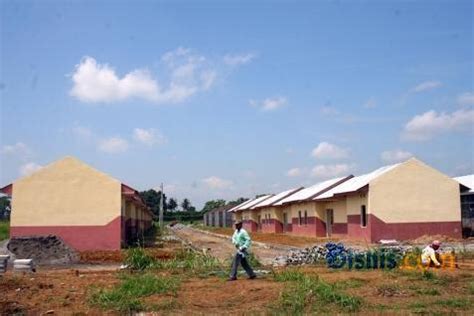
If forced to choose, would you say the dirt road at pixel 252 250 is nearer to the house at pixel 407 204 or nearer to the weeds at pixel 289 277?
the house at pixel 407 204

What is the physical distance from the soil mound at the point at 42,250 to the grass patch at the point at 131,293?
12.2 m

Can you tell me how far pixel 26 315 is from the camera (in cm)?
1041

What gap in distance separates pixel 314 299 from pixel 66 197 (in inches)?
815

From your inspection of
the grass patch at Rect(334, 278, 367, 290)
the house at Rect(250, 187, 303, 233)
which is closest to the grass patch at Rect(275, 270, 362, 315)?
the grass patch at Rect(334, 278, 367, 290)

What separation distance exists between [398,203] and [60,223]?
17837mm

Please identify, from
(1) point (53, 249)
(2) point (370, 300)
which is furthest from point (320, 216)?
(2) point (370, 300)

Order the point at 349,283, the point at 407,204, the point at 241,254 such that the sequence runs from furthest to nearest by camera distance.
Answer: the point at 407,204 → the point at 241,254 → the point at 349,283

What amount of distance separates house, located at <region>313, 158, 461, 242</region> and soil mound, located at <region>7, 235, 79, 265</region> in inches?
625

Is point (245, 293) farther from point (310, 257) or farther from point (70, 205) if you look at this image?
point (70, 205)

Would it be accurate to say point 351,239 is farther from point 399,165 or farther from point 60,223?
point 60,223

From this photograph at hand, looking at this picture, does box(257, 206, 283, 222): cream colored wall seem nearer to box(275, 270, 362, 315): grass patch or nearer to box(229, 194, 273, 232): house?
box(229, 194, 273, 232): house

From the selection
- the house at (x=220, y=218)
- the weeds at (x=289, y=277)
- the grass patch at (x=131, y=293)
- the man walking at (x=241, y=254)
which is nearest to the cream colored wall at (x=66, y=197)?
the man walking at (x=241, y=254)

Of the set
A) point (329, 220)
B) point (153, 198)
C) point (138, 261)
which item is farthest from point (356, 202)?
point (153, 198)

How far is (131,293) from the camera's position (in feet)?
39.7
